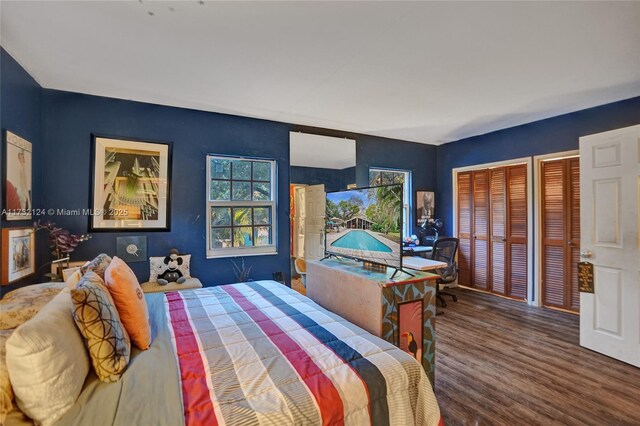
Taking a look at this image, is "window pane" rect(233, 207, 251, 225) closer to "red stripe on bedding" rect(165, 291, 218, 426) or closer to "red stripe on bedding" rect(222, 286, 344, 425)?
"red stripe on bedding" rect(165, 291, 218, 426)

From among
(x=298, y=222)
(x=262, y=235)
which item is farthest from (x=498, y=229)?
(x=262, y=235)

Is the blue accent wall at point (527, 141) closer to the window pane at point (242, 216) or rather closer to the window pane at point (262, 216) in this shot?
the window pane at point (262, 216)

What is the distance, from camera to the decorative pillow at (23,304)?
57.7 inches

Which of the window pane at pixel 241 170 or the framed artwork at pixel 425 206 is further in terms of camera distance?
the framed artwork at pixel 425 206

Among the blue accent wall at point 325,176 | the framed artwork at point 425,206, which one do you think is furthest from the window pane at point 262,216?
the framed artwork at point 425,206

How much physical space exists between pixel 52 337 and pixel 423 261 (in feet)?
12.1

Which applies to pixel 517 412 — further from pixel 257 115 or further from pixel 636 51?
pixel 257 115

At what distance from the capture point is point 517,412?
1917 millimetres

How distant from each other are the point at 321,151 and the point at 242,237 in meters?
1.86

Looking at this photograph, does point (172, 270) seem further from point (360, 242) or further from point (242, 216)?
point (360, 242)

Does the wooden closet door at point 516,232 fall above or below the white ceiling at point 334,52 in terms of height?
below

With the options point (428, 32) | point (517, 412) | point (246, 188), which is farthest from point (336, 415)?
point (246, 188)

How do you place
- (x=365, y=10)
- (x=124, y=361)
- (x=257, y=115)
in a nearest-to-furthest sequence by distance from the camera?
(x=124, y=361) < (x=365, y=10) < (x=257, y=115)

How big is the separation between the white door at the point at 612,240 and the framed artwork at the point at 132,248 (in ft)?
14.7
